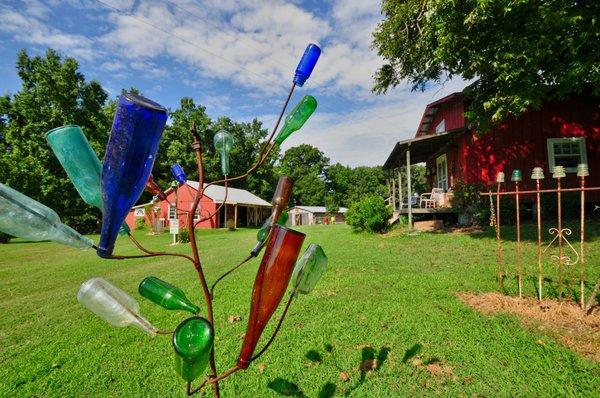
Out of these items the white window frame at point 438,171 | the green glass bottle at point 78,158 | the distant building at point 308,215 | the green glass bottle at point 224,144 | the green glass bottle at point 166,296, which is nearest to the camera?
the green glass bottle at point 78,158

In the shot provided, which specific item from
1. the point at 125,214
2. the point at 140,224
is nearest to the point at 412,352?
the point at 125,214

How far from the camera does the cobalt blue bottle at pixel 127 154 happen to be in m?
0.69

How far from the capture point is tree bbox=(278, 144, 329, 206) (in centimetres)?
5859

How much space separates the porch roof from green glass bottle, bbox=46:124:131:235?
13371 mm

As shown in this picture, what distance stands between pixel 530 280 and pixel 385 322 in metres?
3.02

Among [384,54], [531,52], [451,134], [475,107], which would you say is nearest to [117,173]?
[531,52]

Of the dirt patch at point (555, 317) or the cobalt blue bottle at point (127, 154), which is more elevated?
the cobalt blue bottle at point (127, 154)

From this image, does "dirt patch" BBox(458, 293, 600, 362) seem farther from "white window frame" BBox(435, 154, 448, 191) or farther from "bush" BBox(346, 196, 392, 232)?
"white window frame" BBox(435, 154, 448, 191)

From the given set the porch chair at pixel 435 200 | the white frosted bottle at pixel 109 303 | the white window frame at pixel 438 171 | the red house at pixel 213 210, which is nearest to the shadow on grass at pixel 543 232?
the porch chair at pixel 435 200

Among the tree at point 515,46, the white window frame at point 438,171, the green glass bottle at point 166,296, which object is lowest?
the green glass bottle at point 166,296

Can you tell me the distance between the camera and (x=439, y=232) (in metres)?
11.7

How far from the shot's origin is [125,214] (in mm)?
810

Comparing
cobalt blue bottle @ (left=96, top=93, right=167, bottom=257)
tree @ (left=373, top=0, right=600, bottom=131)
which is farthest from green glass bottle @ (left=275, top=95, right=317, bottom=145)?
tree @ (left=373, top=0, right=600, bottom=131)

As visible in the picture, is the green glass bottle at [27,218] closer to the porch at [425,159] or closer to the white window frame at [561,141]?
the porch at [425,159]
